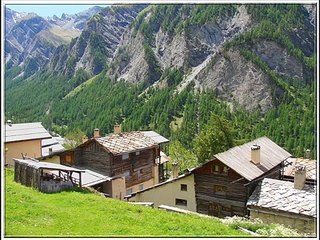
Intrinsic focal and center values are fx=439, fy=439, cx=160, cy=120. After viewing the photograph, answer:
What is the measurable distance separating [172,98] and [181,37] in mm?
35143

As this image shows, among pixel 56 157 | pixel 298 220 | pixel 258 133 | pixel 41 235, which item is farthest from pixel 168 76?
pixel 41 235

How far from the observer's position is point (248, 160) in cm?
3406

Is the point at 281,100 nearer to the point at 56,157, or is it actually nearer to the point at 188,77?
the point at 188,77

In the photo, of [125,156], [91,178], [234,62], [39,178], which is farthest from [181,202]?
[234,62]

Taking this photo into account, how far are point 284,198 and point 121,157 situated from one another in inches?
636

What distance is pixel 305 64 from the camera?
16600 cm

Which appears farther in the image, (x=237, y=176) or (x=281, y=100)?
(x=281, y=100)

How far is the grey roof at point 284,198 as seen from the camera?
1089 inches

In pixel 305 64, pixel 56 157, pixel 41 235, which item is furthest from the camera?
pixel 305 64

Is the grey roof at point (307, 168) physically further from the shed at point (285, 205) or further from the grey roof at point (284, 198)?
the shed at point (285, 205)

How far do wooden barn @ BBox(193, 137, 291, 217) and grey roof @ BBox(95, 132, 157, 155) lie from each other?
312 inches

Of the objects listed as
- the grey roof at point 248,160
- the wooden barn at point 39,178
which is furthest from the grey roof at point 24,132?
the grey roof at point 248,160

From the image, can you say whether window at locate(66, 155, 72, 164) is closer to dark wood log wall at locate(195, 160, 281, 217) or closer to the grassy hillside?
dark wood log wall at locate(195, 160, 281, 217)

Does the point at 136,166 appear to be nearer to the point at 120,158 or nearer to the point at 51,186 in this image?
the point at 120,158
